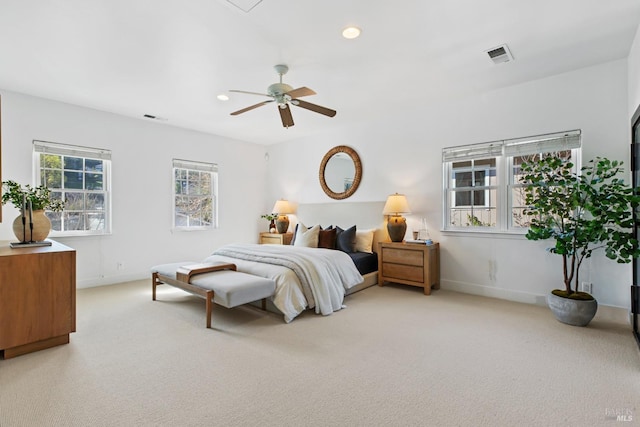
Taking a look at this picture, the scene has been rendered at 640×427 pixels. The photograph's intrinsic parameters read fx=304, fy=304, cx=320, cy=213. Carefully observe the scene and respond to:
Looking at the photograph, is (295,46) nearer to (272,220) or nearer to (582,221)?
(582,221)

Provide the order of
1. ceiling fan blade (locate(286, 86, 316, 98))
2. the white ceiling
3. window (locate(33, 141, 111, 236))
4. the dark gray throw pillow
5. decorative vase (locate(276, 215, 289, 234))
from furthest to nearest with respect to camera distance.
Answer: decorative vase (locate(276, 215, 289, 234))
the dark gray throw pillow
window (locate(33, 141, 111, 236))
ceiling fan blade (locate(286, 86, 316, 98))
the white ceiling

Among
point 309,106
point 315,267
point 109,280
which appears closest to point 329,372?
point 315,267

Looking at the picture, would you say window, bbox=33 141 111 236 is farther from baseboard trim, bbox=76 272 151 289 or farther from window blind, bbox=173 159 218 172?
window blind, bbox=173 159 218 172

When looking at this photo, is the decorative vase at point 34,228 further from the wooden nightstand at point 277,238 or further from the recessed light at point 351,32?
the wooden nightstand at point 277,238

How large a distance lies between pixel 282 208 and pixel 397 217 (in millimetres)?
2663

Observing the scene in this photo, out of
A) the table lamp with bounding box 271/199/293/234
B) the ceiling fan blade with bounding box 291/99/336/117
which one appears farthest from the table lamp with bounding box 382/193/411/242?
the table lamp with bounding box 271/199/293/234

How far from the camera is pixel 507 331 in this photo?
2967mm

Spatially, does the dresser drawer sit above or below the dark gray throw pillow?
below

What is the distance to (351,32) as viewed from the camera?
8.82 feet

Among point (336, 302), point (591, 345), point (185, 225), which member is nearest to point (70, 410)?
point (336, 302)

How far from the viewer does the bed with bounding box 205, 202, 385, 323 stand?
11.1 ft

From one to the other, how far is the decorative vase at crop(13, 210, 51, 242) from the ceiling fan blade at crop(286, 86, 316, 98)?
282 centimetres

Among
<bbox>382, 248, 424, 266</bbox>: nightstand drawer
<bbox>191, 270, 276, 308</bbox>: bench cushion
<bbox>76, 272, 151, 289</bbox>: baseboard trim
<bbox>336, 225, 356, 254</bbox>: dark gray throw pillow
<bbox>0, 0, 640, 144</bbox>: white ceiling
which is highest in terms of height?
<bbox>0, 0, 640, 144</bbox>: white ceiling

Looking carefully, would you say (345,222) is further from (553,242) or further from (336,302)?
(553,242)
